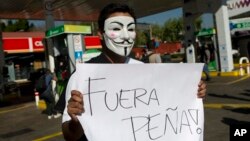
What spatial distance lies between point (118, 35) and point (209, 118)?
690cm

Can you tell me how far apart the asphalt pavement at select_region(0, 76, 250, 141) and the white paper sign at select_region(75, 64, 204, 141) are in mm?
4646

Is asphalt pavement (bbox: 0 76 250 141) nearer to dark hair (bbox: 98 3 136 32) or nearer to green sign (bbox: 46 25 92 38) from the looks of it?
green sign (bbox: 46 25 92 38)

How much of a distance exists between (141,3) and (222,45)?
5882mm

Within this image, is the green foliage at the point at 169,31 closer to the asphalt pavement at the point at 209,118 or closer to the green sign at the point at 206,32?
the green sign at the point at 206,32

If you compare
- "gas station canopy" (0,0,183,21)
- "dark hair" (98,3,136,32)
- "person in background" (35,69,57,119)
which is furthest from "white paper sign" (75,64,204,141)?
"gas station canopy" (0,0,183,21)

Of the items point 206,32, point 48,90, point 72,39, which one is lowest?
point 48,90

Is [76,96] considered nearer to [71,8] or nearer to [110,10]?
[110,10]

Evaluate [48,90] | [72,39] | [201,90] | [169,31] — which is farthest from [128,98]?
[169,31]

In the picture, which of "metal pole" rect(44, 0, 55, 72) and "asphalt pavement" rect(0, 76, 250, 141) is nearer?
"asphalt pavement" rect(0, 76, 250, 141)

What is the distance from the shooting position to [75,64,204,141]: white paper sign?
2281mm

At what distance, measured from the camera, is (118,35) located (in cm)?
249

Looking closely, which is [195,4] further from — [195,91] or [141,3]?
[195,91]

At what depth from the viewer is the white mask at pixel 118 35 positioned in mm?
2469

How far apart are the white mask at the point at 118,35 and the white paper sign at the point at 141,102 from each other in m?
0.13
